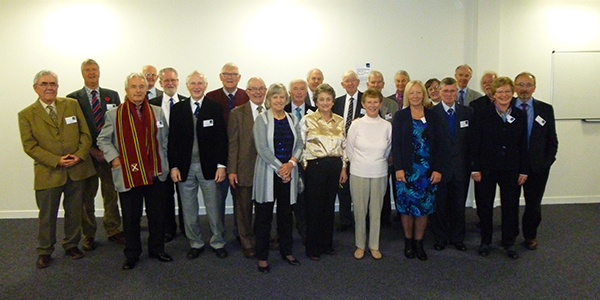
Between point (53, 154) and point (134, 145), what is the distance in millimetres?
826

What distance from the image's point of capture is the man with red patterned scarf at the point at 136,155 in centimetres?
305

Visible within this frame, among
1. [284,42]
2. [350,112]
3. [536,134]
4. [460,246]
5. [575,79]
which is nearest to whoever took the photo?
[536,134]

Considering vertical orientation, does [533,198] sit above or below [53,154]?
below

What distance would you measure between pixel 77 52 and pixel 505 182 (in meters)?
5.24

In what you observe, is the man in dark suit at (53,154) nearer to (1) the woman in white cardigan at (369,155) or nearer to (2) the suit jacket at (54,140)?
(2) the suit jacket at (54,140)

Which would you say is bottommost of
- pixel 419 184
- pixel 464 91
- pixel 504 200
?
pixel 504 200

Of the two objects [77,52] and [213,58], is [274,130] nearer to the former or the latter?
[213,58]

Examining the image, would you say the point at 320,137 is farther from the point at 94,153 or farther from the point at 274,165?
the point at 94,153

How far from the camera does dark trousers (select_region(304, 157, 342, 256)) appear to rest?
126 inches

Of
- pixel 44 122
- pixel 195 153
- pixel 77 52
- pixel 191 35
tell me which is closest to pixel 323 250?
pixel 195 153

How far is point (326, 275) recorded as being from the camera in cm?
303

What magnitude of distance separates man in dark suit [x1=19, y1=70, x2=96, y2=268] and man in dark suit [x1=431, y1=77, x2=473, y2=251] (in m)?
3.33

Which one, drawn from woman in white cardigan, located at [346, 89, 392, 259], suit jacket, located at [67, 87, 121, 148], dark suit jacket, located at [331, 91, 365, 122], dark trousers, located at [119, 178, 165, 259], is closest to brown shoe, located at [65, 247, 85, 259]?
dark trousers, located at [119, 178, 165, 259]

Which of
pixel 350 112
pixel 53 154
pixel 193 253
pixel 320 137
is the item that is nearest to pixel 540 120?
pixel 350 112
